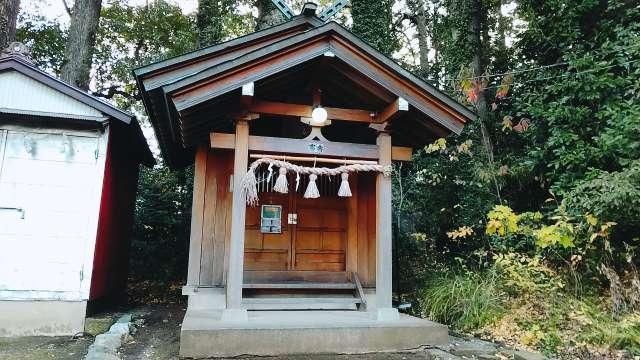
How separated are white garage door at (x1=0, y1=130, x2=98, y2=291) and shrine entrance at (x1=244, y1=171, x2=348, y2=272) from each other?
8.29ft

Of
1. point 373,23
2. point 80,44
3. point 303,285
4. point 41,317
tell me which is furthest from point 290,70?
point 80,44

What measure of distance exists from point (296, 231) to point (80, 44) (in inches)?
345

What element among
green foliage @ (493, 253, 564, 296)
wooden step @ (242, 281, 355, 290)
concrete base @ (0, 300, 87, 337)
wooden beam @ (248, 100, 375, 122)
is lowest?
concrete base @ (0, 300, 87, 337)

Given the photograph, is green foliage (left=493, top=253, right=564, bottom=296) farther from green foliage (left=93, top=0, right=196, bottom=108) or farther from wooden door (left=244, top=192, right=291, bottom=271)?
green foliage (left=93, top=0, right=196, bottom=108)

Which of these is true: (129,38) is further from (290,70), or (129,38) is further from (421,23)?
(290,70)

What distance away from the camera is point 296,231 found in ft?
24.1

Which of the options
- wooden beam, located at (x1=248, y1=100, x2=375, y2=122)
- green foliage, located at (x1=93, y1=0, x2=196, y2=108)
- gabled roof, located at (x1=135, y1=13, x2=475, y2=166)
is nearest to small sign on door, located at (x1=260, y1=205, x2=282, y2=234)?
gabled roof, located at (x1=135, y1=13, x2=475, y2=166)

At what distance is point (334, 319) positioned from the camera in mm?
5758

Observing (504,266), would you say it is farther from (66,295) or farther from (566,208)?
(66,295)

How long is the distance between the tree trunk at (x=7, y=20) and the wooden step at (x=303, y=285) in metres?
6.11

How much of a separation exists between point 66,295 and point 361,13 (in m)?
10.2

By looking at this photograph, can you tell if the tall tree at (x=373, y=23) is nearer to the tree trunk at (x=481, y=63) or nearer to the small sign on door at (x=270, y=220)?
the tree trunk at (x=481, y=63)

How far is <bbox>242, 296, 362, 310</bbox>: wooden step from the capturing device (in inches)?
251

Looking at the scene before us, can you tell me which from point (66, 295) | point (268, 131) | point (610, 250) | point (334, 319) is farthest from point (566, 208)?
point (66, 295)
